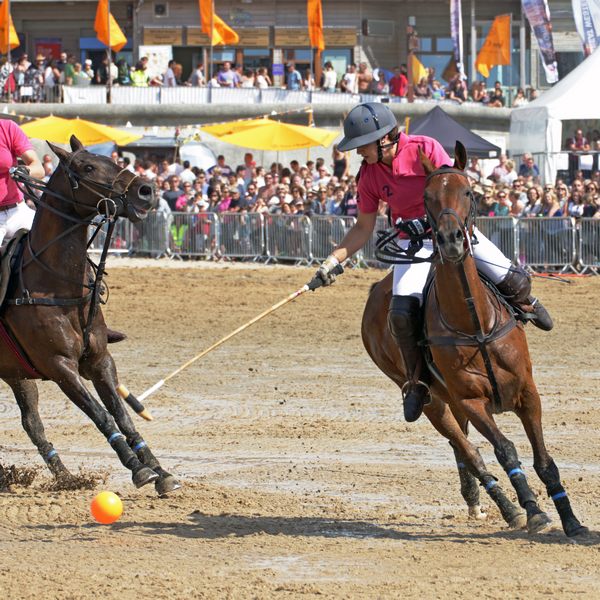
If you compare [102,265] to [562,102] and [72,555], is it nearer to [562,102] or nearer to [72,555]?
[72,555]

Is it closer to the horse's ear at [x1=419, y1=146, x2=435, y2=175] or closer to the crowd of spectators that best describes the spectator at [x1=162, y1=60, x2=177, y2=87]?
the crowd of spectators

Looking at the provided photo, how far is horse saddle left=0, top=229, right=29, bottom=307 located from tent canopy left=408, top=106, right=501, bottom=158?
1630 centimetres

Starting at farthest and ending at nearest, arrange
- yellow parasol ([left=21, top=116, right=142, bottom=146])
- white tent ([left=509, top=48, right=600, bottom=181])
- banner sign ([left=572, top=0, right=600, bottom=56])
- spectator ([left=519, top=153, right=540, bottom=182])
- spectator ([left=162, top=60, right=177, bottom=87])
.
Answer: spectator ([left=162, top=60, right=177, bottom=87]) < yellow parasol ([left=21, top=116, right=142, bottom=146]) < banner sign ([left=572, top=0, right=600, bottom=56]) < white tent ([left=509, top=48, right=600, bottom=181]) < spectator ([left=519, top=153, right=540, bottom=182])

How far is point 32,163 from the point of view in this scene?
10086 millimetres

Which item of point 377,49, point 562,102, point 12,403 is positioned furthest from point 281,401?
point 377,49

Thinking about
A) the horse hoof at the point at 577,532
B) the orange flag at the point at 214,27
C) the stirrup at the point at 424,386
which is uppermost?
the orange flag at the point at 214,27

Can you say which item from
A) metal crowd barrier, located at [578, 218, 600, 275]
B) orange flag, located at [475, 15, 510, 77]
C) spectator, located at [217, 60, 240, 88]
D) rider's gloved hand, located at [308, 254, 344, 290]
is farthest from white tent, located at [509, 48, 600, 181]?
rider's gloved hand, located at [308, 254, 344, 290]

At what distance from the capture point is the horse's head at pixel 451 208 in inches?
296

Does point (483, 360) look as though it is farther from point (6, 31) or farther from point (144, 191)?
point (6, 31)

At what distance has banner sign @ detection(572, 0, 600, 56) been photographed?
30359 millimetres

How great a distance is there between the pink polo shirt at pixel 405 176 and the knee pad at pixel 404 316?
64cm

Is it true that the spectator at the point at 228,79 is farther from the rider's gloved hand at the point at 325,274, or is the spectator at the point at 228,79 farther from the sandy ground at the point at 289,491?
the rider's gloved hand at the point at 325,274

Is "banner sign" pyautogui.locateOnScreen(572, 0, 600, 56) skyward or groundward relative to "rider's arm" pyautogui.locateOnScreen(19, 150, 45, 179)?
skyward

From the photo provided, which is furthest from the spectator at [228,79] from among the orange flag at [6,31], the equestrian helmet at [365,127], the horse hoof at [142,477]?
the horse hoof at [142,477]
